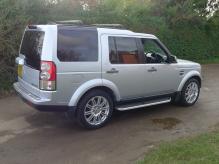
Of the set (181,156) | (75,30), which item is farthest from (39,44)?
(181,156)

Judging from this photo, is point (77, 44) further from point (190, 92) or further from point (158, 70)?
point (190, 92)

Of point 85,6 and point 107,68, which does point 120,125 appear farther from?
point 85,6

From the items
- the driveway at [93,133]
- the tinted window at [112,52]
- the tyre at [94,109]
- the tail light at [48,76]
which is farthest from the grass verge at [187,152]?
the tail light at [48,76]

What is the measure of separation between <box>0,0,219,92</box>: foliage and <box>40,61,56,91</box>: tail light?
143 inches

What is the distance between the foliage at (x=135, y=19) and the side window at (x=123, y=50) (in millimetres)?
3648

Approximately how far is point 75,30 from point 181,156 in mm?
2854

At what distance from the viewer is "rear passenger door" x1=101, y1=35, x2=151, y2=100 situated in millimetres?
7012

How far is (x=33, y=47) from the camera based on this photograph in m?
6.89

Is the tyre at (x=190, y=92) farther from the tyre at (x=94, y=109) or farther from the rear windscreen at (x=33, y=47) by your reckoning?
the rear windscreen at (x=33, y=47)

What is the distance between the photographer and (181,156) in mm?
5625

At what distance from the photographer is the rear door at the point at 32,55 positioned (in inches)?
260

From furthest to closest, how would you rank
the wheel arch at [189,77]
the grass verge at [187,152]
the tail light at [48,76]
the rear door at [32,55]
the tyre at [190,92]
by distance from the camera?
the tyre at [190,92]
the wheel arch at [189,77]
the rear door at [32,55]
the tail light at [48,76]
the grass verge at [187,152]

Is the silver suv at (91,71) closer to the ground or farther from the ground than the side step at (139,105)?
farther from the ground

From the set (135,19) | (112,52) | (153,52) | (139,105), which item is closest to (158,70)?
(153,52)
